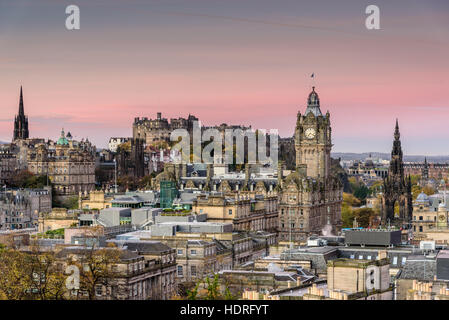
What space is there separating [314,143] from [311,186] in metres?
8.26

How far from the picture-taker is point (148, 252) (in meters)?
54.6

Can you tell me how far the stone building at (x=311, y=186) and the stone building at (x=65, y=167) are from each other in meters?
49.3

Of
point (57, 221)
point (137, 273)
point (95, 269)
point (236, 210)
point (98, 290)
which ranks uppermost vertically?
point (236, 210)

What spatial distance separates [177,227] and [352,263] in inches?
1182

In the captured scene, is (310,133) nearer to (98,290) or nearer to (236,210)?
(236,210)

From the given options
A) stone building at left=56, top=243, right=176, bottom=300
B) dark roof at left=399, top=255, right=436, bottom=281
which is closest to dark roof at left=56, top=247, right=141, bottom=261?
stone building at left=56, top=243, right=176, bottom=300

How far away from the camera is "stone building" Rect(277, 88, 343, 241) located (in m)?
98.6

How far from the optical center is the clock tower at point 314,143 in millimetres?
107375

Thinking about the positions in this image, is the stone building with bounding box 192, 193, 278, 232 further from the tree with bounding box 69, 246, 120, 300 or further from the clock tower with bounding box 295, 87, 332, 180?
the tree with bounding box 69, 246, 120, 300

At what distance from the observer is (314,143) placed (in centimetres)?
10781

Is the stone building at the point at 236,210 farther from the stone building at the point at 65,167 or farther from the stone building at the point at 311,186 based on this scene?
the stone building at the point at 65,167

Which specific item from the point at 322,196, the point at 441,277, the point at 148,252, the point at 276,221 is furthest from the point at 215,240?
the point at 322,196

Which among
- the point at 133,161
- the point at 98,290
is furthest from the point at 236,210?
the point at 133,161
